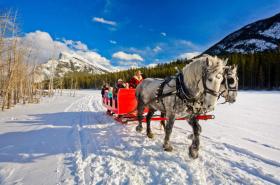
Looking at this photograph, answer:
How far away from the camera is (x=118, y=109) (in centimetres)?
878

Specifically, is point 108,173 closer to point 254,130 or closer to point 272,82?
point 254,130

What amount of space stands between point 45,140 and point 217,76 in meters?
5.65

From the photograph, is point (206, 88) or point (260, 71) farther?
point (260, 71)

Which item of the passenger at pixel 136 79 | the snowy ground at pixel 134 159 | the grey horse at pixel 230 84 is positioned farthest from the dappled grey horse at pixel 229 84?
the passenger at pixel 136 79

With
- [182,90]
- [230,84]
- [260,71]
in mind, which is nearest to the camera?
[230,84]

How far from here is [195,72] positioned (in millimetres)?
4707

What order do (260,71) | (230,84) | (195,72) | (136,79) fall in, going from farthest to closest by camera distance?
(260,71), (136,79), (195,72), (230,84)

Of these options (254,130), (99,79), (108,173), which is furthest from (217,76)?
(99,79)

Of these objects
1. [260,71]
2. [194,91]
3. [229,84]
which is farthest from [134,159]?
[260,71]

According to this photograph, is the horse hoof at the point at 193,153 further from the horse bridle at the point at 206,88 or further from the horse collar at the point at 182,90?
the horse bridle at the point at 206,88

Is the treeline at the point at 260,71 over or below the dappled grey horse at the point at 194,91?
over

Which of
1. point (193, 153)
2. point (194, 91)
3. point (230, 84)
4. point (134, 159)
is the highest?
point (230, 84)

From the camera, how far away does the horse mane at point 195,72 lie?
4.49 meters

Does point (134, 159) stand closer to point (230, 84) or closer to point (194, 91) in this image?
point (194, 91)
